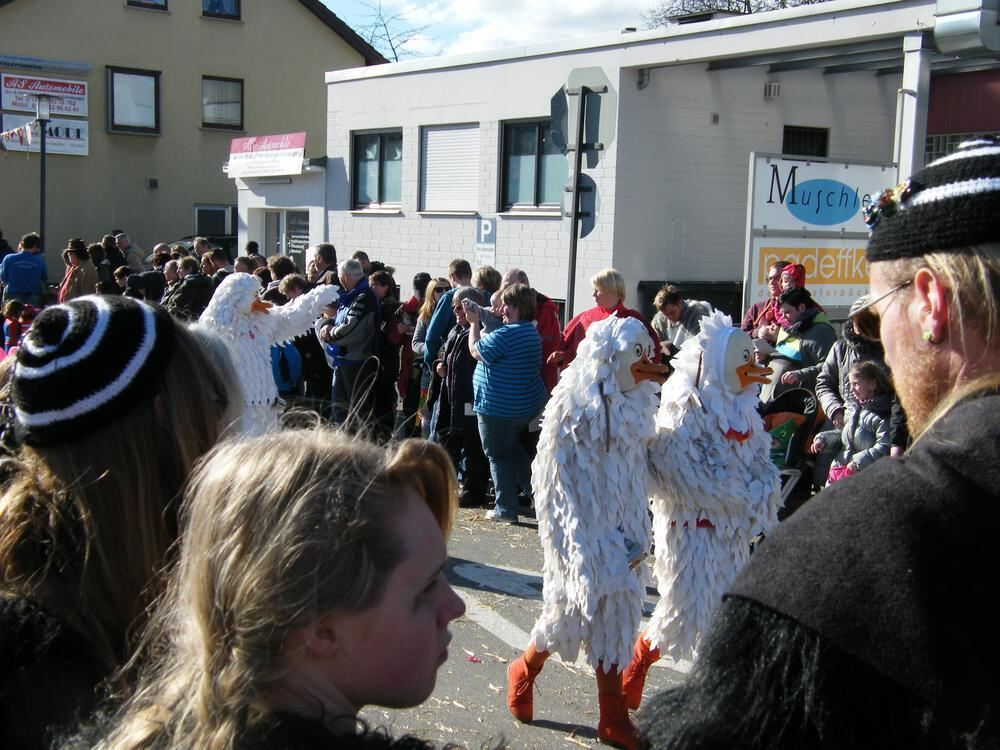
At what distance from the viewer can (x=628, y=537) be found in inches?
181

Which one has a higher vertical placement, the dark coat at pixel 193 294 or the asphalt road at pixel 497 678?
the dark coat at pixel 193 294

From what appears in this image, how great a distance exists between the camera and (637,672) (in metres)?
4.86

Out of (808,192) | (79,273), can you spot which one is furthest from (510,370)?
(79,273)

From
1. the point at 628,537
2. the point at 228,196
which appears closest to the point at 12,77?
the point at 228,196

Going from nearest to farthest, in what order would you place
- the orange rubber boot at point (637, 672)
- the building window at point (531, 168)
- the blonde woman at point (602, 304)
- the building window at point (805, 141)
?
the orange rubber boot at point (637, 672)
the blonde woman at point (602, 304)
the building window at point (531, 168)
the building window at point (805, 141)

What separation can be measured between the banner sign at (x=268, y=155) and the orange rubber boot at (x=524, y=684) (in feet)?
50.6

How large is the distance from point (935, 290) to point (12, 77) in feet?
95.8

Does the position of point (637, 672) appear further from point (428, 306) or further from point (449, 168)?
point (449, 168)

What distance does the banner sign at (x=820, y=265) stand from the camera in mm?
10477

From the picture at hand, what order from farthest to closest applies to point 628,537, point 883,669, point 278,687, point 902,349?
1. point 628,537
2. point 902,349
3. point 278,687
4. point 883,669

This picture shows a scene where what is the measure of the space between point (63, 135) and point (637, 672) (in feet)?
86.2

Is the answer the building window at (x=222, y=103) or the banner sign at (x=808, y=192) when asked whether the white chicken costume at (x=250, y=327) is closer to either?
the banner sign at (x=808, y=192)

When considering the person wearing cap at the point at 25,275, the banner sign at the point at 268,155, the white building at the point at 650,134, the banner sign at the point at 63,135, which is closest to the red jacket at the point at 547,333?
the white building at the point at 650,134

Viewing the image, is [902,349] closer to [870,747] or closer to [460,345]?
[870,747]
